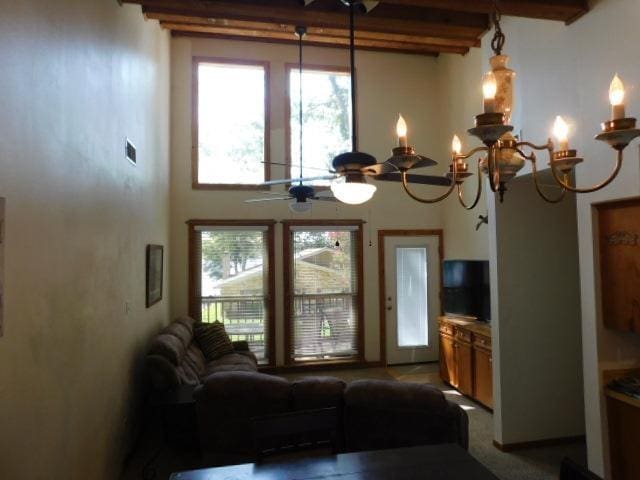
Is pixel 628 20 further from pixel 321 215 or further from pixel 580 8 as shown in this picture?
pixel 321 215

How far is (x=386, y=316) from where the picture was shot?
20.7 ft

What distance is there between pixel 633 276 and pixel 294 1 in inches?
116

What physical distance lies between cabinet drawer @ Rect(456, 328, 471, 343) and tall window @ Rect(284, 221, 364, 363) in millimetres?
1651

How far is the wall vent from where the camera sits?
3553 mm

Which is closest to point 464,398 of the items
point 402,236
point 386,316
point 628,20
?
point 386,316

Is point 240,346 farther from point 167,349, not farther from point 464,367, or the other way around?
point 464,367

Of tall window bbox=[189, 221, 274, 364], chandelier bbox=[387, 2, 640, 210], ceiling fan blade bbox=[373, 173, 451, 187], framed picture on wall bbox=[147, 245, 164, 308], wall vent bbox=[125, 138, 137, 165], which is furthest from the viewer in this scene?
tall window bbox=[189, 221, 274, 364]

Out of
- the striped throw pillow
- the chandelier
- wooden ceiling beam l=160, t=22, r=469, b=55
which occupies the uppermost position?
wooden ceiling beam l=160, t=22, r=469, b=55

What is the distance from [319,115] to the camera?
6.30 meters

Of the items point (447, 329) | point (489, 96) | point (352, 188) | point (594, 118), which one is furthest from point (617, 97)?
point (447, 329)

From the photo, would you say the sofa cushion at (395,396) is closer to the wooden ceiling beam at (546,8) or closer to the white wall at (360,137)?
the wooden ceiling beam at (546,8)

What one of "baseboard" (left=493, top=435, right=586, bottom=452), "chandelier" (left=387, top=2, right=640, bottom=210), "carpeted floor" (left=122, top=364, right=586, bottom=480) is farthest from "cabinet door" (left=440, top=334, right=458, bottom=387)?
"chandelier" (left=387, top=2, right=640, bottom=210)

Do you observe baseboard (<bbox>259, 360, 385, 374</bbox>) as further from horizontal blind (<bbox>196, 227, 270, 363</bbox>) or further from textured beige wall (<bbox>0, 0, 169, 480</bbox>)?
textured beige wall (<bbox>0, 0, 169, 480</bbox>)

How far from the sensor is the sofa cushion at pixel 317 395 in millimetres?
2725
